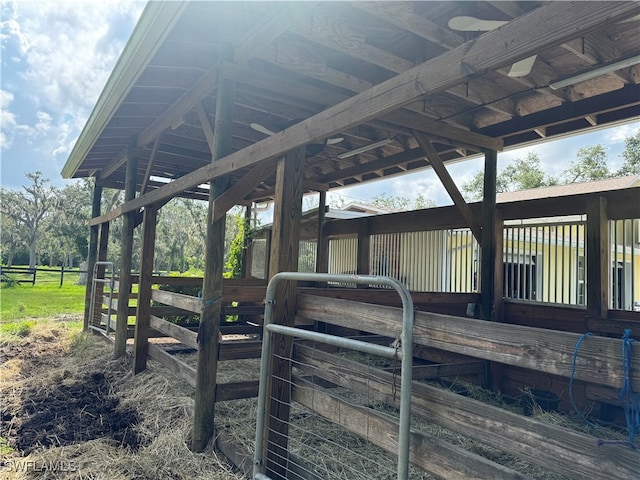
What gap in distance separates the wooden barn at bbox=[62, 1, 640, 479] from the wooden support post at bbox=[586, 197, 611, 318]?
0.05 ft

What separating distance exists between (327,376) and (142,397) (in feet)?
8.00

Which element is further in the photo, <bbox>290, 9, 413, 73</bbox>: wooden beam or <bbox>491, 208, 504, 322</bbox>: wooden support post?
<bbox>491, 208, 504, 322</bbox>: wooden support post

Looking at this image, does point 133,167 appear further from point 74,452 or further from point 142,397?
point 74,452

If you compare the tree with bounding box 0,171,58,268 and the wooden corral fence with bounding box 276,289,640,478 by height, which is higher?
the tree with bounding box 0,171,58,268

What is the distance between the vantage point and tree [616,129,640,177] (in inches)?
918

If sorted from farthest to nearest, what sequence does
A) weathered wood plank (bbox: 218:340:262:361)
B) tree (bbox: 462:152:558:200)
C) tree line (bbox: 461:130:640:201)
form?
tree (bbox: 462:152:558:200), tree line (bbox: 461:130:640:201), weathered wood plank (bbox: 218:340:262:361)

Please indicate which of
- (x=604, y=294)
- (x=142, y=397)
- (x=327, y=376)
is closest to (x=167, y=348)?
(x=142, y=397)

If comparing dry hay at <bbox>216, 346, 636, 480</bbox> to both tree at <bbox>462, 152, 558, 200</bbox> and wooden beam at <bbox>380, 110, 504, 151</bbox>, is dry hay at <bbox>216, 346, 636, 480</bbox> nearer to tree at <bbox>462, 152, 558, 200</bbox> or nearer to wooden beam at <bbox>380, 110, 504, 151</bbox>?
wooden beam at <bbox>380, 110, 504, 151</bbox>

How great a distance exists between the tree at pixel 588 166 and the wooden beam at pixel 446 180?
25845 mm

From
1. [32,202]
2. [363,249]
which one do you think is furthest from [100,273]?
[32,202]

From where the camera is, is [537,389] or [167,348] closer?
[537,389]

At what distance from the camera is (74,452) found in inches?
117

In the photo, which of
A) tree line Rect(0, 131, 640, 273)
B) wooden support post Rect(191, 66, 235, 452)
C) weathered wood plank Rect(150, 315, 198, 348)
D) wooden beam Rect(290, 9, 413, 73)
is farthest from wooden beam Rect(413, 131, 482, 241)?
tree line Rect(0, 131, 640, 273)

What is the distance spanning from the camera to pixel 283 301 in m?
2.45
